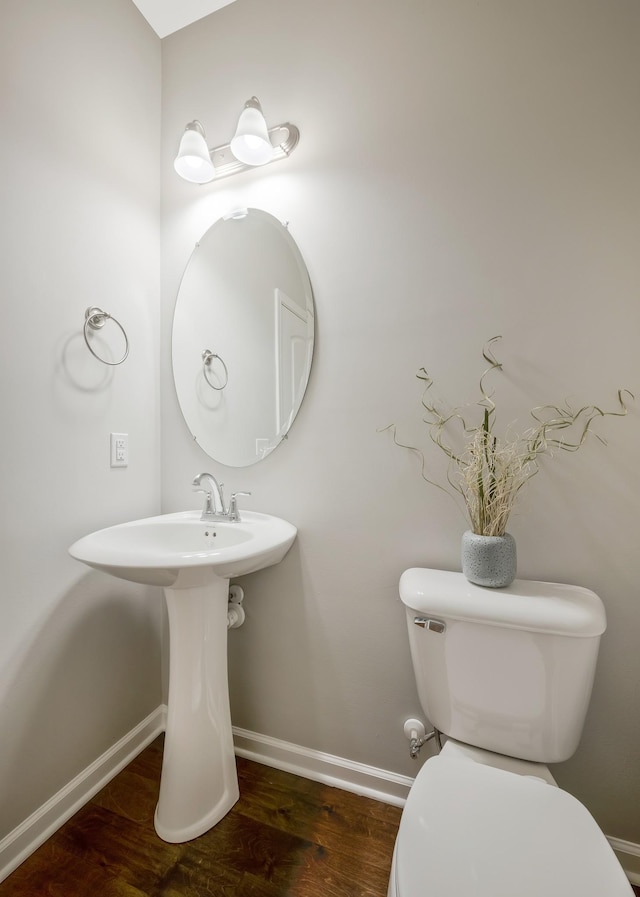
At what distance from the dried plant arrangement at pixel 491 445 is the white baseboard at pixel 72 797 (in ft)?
4.54

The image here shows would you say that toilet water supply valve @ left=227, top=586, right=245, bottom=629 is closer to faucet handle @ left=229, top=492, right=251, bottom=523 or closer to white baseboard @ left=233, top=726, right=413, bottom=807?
faucet handle @ left=229, top=492, right=251, bottom=523

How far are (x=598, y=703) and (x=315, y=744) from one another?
2.81 ft

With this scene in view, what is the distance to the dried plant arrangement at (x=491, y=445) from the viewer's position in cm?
101

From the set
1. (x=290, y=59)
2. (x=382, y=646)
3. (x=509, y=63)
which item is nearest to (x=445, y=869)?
(x=382, y=646)

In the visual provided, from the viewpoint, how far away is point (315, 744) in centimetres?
133

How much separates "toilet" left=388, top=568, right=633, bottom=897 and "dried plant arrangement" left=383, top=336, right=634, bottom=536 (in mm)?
207

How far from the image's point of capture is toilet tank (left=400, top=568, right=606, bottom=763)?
0.88m

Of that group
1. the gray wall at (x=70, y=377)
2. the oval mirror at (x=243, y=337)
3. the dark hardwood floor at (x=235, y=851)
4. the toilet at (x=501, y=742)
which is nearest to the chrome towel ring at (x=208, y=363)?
the oval mirror at (x=243, y=337)

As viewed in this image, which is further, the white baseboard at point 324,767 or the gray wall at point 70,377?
the white baseboard at point 324,767

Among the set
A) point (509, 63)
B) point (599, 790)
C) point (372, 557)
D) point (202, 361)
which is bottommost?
point (599, 790)

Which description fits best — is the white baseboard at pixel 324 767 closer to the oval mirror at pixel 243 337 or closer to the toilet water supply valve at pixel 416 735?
the toilet water supply valve at pixel 416 735

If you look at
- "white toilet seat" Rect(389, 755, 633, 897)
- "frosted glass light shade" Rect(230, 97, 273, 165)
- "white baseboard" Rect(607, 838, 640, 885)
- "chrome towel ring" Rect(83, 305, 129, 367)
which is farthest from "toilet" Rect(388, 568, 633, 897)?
"frosted glass light shade" Rect(230, 97, 273, 165)

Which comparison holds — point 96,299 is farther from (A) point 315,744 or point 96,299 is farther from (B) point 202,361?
(A) point 315,744

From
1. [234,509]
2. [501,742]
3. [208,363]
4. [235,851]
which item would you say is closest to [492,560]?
[501,742]
